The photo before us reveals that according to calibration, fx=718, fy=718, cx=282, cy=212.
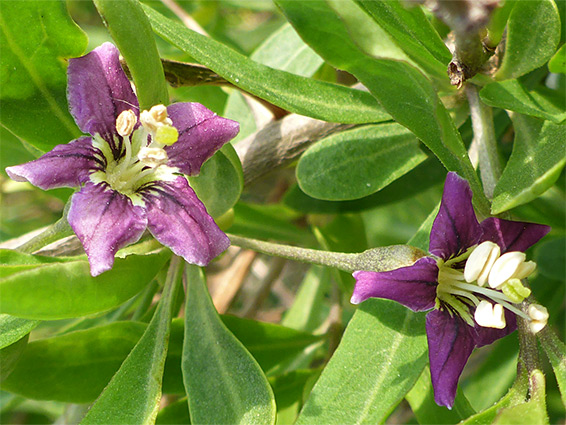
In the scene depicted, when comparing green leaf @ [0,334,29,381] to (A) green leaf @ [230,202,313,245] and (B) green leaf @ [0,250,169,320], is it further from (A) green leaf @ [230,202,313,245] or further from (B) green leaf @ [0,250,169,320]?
(A) green leaf @ [230,202,313,245]

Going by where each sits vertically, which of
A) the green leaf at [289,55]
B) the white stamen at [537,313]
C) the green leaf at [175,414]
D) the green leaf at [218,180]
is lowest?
the green leaf at [175,414]

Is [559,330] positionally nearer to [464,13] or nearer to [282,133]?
[282,133]

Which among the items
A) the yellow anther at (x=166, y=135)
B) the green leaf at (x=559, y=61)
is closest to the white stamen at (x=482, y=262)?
the green leaf at (x=559, y=61)

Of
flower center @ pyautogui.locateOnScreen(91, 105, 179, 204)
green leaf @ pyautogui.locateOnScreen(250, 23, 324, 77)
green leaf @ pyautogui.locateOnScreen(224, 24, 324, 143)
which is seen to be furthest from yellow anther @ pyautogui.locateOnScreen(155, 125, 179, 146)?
green leaf @ pyautogui.locateOnScreen(250, 23, 324, 77)

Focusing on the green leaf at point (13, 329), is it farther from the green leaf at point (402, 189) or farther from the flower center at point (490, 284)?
the green leaf at point (402, 189)

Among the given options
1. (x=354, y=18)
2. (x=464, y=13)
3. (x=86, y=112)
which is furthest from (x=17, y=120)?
(x=464, y=13)

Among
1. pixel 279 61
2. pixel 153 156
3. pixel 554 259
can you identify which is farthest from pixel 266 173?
pixel 554 259
